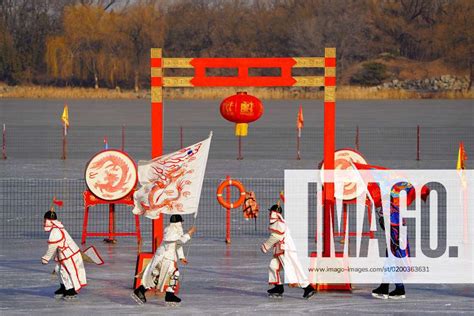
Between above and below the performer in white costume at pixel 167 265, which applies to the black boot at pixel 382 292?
below

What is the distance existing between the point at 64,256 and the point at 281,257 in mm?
2814

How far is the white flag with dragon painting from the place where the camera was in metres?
15.2

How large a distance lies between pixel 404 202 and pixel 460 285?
5.75ft

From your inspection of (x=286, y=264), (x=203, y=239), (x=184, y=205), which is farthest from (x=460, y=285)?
(x=203, y=239)

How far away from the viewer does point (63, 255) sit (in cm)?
1475

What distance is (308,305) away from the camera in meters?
14.8

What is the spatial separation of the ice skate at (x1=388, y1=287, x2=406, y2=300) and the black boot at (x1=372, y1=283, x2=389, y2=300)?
0.23 feet

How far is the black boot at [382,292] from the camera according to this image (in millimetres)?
15156

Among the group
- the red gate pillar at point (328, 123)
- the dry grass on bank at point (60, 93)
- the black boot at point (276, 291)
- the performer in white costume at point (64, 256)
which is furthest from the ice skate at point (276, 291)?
the dry grass on bank at point (60, 93)

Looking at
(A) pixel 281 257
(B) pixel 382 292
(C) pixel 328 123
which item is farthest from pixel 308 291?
(C) pixel 328 123

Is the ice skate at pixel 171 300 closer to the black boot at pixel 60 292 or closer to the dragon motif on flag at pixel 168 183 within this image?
the dragon motif on flag at pixel 168 183

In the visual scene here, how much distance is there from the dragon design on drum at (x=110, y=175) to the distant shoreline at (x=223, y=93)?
48712 mm

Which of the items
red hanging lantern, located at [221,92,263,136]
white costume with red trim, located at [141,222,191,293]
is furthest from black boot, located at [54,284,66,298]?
red hanging lantern, located at [221,92,263,136]

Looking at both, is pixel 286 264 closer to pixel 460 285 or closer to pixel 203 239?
pixel 460 285
